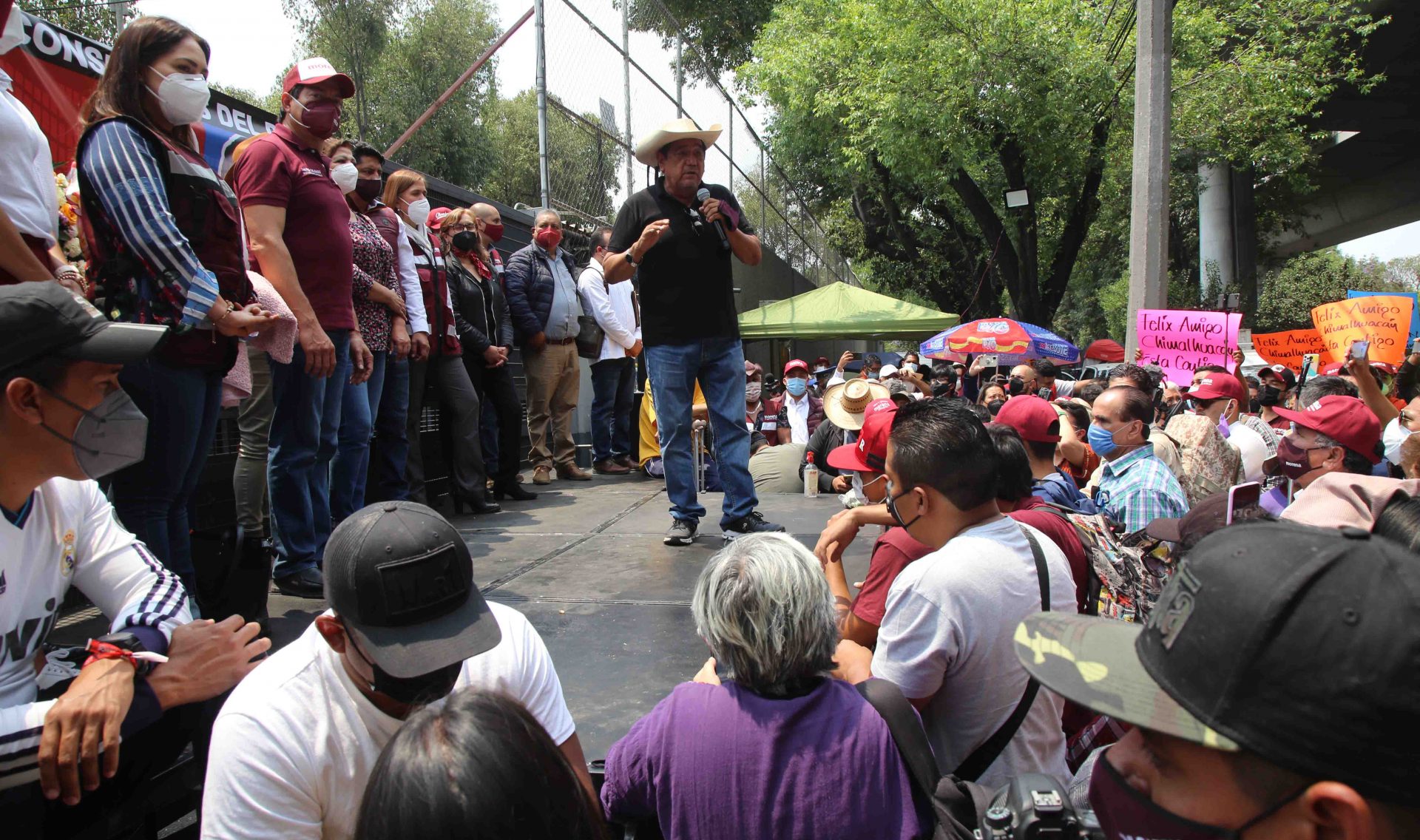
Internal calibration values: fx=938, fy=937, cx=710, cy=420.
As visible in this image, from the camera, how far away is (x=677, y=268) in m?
4.61

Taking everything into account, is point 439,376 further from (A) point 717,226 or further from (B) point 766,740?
(B) point 766,740

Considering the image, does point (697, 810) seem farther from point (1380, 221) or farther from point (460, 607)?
point (1380, 221)

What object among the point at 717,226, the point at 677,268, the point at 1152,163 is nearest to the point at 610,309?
the point at 677,268

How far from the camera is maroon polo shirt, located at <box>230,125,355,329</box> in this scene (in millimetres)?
3596

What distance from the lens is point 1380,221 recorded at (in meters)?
42.6

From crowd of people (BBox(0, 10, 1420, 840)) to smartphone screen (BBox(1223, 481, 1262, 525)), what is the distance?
0.01 metres

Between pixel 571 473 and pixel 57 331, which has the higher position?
pixel 57 331

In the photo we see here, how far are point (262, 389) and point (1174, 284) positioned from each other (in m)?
29.9

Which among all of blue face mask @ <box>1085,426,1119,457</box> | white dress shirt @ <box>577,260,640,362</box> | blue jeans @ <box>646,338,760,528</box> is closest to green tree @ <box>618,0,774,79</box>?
white dress shirt @ <box>577,260,640,362</box>

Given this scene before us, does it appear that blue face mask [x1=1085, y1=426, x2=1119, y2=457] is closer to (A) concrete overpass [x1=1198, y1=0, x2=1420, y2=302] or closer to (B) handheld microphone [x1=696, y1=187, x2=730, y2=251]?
(B) handheld microphone [x1=696, y1=187, x2=730, y2=251]

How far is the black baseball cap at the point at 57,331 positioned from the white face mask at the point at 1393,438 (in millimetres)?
6542

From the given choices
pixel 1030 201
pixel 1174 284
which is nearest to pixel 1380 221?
pixel 1174 284

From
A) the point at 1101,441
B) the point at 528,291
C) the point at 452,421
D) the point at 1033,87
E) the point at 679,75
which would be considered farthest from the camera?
the point at 1033,87

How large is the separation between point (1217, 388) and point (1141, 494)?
3.15 meters
